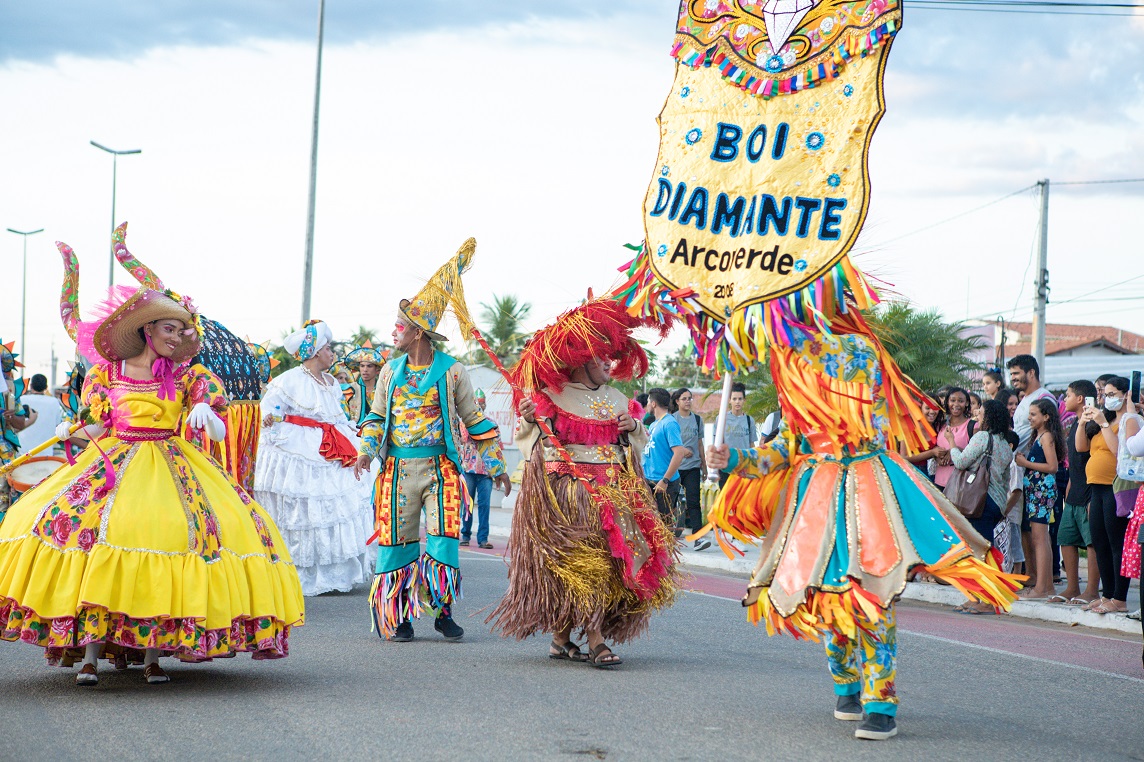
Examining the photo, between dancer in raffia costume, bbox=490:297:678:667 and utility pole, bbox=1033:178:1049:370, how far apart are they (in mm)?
20154

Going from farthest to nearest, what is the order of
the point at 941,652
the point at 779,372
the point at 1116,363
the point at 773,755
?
the point at 1116,363 → the point at 941,652 → the point at 779,372 → the point at 773,755

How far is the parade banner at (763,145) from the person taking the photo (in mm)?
5500

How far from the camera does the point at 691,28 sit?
240 inches

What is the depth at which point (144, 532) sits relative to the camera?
5.64m

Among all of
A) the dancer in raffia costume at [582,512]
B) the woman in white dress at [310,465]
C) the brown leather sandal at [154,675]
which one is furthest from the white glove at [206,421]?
the woman in white dress at [310,465]

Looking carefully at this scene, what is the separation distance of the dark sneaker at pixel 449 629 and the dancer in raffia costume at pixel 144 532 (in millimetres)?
1794

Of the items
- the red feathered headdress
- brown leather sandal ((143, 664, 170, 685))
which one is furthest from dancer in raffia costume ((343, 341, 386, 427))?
brown leather sandal ((143, 664, 170, 685))

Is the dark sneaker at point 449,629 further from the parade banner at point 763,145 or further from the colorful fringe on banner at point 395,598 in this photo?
the parade banner at point 763,145

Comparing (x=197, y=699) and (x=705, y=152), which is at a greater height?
(x=705, y=152)

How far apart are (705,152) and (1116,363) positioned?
2339cm

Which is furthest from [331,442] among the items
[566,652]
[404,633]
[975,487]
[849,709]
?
[849,709]

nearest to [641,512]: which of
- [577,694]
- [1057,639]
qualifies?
[577,694]

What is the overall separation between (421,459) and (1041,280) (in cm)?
2221

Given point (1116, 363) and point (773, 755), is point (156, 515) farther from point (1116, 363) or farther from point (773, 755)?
point (1116, 363)
